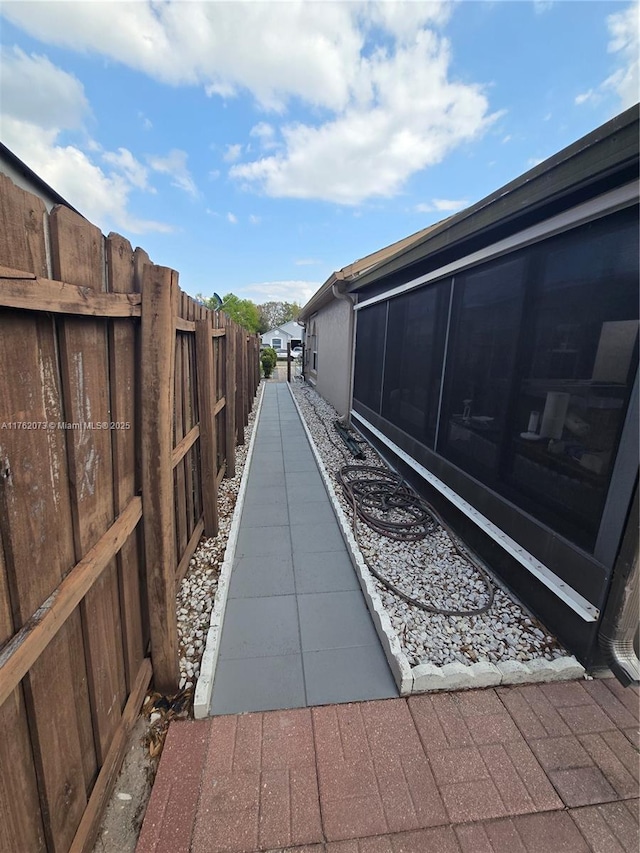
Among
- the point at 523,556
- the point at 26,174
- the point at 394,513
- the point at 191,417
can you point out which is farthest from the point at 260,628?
the point at 26,174

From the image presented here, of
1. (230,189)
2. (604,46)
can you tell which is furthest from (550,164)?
(230,189)

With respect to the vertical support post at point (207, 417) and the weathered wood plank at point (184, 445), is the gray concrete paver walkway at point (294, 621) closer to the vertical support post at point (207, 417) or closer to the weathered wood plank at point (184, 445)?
the vertical support post at point (207, 417)

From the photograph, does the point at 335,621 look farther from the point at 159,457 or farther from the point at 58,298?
the point at 58,298

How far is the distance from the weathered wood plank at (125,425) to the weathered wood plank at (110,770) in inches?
2.8

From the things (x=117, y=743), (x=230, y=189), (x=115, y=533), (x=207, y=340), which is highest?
(x=230, y=189)

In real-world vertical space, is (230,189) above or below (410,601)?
above

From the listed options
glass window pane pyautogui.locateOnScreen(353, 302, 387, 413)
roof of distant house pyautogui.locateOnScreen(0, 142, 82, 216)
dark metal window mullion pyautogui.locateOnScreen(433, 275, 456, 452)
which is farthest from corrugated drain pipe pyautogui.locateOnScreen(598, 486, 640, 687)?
glass window pane pyautogui.locateOnScreen(353, 302, 387, 413)

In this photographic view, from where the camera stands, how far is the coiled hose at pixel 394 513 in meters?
2.51

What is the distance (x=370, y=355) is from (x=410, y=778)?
18.1 feet

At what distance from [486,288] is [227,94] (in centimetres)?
631

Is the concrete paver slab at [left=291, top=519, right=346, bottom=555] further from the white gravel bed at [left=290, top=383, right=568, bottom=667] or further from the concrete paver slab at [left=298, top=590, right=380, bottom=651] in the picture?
the concrete paver slab at [left=298, top=590, right=380, bottom=651]

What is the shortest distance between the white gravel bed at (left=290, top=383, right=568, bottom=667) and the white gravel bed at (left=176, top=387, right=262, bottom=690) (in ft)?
3.82

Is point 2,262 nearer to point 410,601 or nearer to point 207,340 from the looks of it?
point 207,340

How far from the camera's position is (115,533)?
131cm
